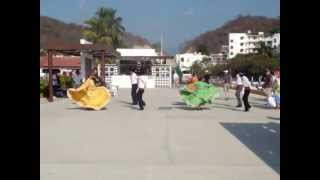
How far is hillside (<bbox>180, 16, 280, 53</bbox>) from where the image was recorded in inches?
6461

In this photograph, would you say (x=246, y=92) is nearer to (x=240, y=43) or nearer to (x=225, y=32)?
(x=240, y=43)

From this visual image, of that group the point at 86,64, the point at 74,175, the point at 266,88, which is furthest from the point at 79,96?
the point at 86,64

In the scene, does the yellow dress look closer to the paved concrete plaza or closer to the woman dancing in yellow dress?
the woman dancing in yellow dress

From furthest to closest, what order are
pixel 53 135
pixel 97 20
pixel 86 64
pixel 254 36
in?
pixel 254 36 < pixel 97 20 < pixel 86 64 < pixel 53 135

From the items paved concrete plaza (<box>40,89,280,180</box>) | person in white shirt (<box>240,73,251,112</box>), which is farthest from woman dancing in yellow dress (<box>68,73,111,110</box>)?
person in white shirt (<box>240,73,251,112</box>)

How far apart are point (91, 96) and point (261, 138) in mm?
9368

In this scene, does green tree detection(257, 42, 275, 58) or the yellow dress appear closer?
the yellow dress

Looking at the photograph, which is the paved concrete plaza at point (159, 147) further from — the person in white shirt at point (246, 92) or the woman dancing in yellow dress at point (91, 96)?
the woman dancing in yellow dress at point (91, 96)

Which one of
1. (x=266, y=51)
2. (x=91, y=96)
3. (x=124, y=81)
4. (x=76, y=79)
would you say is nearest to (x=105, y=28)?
(x=266, y=51)
